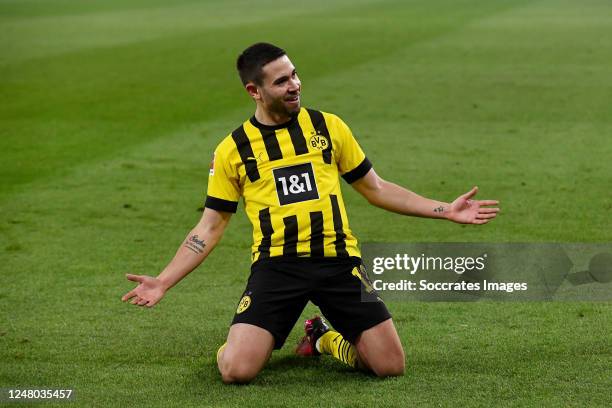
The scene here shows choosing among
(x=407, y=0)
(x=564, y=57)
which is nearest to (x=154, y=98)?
(x=564, y=57)

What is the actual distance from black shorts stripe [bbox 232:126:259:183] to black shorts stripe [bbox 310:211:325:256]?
1.20 ft

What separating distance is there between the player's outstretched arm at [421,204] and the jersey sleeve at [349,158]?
4 cm

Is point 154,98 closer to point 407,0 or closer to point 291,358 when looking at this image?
point 291,358

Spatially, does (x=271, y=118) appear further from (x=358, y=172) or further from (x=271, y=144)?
(x=358, y=172)

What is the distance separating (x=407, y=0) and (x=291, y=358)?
102 feet

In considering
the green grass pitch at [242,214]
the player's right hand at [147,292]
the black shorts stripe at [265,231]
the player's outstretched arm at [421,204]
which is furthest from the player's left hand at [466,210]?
the player's right hand at [147,292]

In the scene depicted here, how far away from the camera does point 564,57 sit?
69.2 feet

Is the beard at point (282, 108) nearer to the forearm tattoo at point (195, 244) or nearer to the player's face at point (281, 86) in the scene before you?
the player's face at point (281, 86)

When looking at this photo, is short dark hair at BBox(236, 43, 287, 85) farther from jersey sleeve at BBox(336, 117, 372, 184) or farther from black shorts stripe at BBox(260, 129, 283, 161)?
jersey sleeve at BBox(336, 117, 372, 184)

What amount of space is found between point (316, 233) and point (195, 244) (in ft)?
2.03

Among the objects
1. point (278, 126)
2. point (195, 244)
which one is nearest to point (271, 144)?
point (278, 126)

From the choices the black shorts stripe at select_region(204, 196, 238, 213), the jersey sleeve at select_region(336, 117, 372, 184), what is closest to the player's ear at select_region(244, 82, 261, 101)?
the jersey sleeve at select_region(336, 117, 372, 184)

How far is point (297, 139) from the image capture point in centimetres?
655

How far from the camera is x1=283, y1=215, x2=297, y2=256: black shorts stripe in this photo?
6453mm
